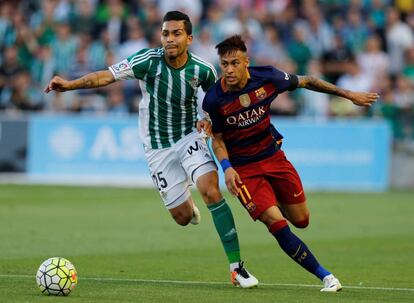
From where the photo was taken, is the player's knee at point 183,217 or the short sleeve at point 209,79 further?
the player's knee at point 183,217

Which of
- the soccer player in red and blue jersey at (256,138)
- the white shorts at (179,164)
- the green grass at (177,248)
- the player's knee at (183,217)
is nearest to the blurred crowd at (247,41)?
the green grass at (177,248)

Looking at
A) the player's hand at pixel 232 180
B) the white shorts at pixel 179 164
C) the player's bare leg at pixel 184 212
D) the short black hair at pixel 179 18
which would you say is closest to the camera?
the player's hand at pixel 232 180

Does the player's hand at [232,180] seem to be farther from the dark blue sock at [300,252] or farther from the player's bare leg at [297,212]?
the player's bare leg at [297,212]

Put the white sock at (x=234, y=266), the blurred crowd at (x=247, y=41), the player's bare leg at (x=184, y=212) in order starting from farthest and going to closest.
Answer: the blurred crowd at (x=247, y=41) → the player's bare leg at (x=184, y=212) → the white sock at (x=234, y=266)

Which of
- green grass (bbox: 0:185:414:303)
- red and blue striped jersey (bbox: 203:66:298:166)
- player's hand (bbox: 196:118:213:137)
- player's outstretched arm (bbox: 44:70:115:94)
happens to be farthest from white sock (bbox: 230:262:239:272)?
player's outstretched arm (bbox: 44:70:115:94)

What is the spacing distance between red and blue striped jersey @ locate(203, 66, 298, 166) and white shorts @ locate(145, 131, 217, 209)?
1.61 feet

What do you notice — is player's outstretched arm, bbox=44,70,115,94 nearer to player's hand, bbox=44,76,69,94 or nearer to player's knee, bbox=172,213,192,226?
player's hand, bbox=44,76,69,94

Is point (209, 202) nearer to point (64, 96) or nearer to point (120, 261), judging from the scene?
point (120, 261)

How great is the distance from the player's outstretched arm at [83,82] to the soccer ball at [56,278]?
164cm

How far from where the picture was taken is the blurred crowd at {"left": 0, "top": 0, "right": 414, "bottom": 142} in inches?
935

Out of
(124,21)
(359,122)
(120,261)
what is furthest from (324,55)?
(120,261)

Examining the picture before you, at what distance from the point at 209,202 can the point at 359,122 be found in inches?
524

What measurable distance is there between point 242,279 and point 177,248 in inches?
155

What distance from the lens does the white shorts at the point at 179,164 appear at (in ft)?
35.4
